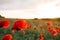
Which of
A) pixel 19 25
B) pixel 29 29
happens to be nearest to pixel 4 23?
pixel 19 25

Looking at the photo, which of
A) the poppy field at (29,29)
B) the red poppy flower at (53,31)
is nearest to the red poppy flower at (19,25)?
the poppy field at (29,29)

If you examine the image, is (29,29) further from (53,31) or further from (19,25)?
(53,31)

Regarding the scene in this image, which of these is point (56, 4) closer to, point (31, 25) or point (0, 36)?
point (31, 25)

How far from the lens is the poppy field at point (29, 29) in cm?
120

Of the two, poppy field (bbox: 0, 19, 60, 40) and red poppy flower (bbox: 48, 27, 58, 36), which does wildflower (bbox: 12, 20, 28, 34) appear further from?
red poppy flower (bbox: 48, 27, 58, 36)

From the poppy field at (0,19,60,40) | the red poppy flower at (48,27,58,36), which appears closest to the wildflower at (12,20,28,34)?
the poppy field at (0,19,60,40)

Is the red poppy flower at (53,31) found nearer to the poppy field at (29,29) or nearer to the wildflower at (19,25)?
the poppy field at (29,29)

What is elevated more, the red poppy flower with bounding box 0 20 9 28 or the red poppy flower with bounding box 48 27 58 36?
A: the red poppy flower with bounding box 0 20 9 28

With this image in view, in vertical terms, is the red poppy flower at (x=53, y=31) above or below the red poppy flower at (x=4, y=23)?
below

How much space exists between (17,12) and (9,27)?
0.17m

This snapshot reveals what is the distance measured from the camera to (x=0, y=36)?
1195mm

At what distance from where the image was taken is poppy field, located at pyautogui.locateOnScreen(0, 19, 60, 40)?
120 cm

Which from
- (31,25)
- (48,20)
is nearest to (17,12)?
(31,25)

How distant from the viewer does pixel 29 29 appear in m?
1.22
